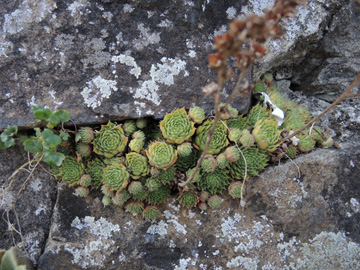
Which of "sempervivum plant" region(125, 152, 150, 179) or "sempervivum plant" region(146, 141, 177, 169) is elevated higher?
"sempervivum plant" region(146, 141, 177, 169)

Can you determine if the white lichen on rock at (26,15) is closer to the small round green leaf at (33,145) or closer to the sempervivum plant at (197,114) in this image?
the small round green leaf at (33,145)

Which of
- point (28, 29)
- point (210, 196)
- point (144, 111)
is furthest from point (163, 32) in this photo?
point (210, 196)

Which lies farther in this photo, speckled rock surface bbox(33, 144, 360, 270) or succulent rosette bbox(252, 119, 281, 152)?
succulent rosette bbox(252, 119, 281, 152)

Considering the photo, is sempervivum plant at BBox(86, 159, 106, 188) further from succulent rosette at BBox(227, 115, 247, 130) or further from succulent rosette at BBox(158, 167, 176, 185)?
succulent rosette at BBox(227, 115, 247, 130)

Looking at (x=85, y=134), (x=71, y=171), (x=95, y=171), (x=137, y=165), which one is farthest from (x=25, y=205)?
(x=137, y=165)

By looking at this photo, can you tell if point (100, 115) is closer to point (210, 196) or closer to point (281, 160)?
point (210, 196)

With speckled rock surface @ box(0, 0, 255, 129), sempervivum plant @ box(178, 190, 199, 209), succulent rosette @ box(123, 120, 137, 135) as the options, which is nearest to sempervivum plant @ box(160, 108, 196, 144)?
speckled rock surface @ box(0, 0, 255, 129)
